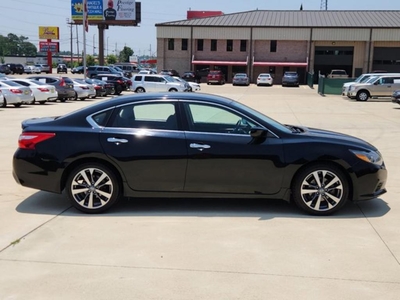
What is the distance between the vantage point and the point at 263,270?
4.18 meters

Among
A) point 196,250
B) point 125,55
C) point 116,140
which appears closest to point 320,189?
point 196,250

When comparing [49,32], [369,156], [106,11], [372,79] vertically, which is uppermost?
[106,11]

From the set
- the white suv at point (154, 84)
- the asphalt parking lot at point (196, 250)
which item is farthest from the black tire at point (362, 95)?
the asphalt parking lot at point (196, 250)

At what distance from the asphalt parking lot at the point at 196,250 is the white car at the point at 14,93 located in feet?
54.2

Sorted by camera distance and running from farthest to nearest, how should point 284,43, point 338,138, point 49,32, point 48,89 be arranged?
point 49,32, point 284,43, point 48,89, point 338,138

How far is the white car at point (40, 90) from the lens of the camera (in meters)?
24.4

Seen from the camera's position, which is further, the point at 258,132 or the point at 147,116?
the point at 147,116

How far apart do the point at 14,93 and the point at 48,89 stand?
315cm

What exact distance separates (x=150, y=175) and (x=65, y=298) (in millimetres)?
2337

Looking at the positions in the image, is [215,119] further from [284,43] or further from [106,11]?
[106,11]

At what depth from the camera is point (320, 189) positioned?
577 centimetres

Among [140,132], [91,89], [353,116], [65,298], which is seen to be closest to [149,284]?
[65,298]

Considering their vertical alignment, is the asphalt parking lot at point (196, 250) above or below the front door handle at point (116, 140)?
below

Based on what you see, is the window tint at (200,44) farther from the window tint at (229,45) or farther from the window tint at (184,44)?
the window tint at (229,45)
